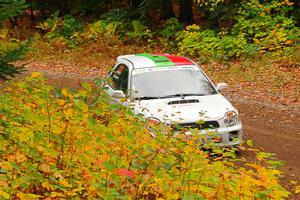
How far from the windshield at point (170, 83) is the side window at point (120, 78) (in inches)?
11.8

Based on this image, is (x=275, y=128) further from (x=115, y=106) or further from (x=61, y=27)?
(x=61, y=27)

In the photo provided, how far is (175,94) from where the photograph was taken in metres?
9.03

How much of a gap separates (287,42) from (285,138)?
829 cm

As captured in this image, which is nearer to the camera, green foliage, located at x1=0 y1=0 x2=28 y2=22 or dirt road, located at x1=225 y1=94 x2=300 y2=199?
green foliage, located at x1=0 y1=0 x2=28 y2=22

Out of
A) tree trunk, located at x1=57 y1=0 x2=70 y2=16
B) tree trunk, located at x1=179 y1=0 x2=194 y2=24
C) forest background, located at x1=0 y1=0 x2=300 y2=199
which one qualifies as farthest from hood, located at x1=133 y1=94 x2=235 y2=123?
tree trunk, located at x1=57 y1=0 x2=70 y2=16

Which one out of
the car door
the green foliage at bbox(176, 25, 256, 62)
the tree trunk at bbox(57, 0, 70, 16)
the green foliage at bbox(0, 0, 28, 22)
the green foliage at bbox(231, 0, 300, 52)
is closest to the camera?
the green foliage at bbox(0, 0, 28, 22)

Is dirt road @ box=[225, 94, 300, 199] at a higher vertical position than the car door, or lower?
lower

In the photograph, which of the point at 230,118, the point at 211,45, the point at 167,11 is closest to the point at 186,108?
the point at 230,118

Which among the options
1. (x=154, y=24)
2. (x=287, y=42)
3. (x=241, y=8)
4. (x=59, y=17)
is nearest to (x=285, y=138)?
(x=287, y=42)

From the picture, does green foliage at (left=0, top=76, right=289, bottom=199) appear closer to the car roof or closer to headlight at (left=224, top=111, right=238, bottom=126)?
headlight at (left=224, top=111, right=238, bottom=126)

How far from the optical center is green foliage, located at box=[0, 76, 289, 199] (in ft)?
14.1

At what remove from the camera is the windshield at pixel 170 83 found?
908 centimetres

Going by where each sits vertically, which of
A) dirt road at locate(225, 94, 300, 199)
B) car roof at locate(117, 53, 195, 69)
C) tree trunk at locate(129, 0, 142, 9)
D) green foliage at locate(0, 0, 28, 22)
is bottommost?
dirt road at locate(225, 94, 300, 199)

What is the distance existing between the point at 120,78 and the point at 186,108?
7.39 feet
